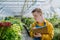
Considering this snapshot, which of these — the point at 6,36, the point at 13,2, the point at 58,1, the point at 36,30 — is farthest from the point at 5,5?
the point at 36,30

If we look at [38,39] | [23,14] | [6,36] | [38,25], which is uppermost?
[38,25]

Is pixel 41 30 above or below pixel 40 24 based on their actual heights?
below

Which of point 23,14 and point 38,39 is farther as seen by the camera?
point 23,14

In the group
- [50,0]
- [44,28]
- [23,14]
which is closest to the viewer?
[44,28]

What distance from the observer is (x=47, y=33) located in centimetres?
441

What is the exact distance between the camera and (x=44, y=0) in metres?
24.2

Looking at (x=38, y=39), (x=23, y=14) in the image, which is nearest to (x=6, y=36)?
(x=38, y=39)

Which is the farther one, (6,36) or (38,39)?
(6,36)

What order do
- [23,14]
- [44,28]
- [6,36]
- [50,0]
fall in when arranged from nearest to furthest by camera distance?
[44,28] < [6,36] < [50,0] < [23,14]

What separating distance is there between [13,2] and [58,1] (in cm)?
523

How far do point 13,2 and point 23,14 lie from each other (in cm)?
471

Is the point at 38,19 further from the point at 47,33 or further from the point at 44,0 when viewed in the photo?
the point at 44,0

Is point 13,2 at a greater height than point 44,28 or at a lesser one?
lesser

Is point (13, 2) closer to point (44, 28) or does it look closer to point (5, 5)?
point (5, 5)
